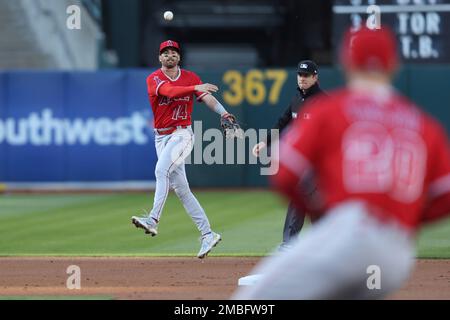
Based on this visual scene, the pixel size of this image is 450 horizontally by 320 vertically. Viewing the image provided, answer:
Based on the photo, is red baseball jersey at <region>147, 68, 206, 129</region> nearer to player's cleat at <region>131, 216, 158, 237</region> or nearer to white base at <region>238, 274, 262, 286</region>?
player's cleat at <region>131, 216, 158, 237</region>

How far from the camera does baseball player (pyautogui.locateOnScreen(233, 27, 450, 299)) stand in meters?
4.34

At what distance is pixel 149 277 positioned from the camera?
9.64 metres

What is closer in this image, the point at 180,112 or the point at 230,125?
the point at 230,125

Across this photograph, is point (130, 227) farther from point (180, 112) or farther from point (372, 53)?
point (372, 53)

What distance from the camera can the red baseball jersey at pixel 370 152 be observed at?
4.42m

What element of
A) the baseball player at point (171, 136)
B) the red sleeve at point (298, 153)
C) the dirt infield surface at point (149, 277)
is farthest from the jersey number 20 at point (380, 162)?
the baseball player at point (171, 136)

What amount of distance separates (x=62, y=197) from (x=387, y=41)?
15.6 meters

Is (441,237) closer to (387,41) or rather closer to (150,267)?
(150,267)

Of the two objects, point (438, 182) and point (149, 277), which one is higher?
point (438, 182)

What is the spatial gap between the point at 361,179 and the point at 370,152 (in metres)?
0.12

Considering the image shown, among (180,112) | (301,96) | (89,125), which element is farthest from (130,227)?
(89,125)

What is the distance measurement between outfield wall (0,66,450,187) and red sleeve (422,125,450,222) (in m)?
15.8

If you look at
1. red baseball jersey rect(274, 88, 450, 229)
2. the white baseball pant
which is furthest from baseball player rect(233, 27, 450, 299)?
the white baseball pant
